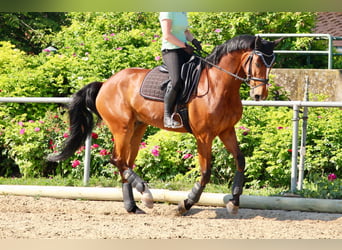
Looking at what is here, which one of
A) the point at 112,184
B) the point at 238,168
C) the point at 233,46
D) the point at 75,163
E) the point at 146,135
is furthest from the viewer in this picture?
the point at 146,135

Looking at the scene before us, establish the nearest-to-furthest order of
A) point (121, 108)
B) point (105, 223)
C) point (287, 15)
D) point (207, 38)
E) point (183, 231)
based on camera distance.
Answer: point (183, 231) < point (105, 223) < point (121, 108) < point (207, 38) < point (287, 15)

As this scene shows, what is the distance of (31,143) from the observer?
7949 mm

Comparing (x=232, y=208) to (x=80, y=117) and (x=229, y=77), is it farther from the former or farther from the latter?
(x=80, y=117)

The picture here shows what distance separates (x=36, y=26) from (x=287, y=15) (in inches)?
242

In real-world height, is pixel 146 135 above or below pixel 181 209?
above

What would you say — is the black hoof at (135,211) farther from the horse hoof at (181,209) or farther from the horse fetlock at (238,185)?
the horse fetlock at (238,185)

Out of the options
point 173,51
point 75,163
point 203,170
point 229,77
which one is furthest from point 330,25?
point 203,170

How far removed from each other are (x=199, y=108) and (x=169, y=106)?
35 cm

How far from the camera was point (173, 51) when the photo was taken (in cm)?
576

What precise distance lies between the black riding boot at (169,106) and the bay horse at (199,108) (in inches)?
6.4

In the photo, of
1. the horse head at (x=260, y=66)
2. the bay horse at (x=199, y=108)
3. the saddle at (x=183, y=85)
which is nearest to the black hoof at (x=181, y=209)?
the bay horse at (x=199, y=108)

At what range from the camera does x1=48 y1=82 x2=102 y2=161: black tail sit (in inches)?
260

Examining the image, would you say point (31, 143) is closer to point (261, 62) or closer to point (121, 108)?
point (121, 108)

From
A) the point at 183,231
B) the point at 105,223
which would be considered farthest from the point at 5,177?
the point at 183,231
